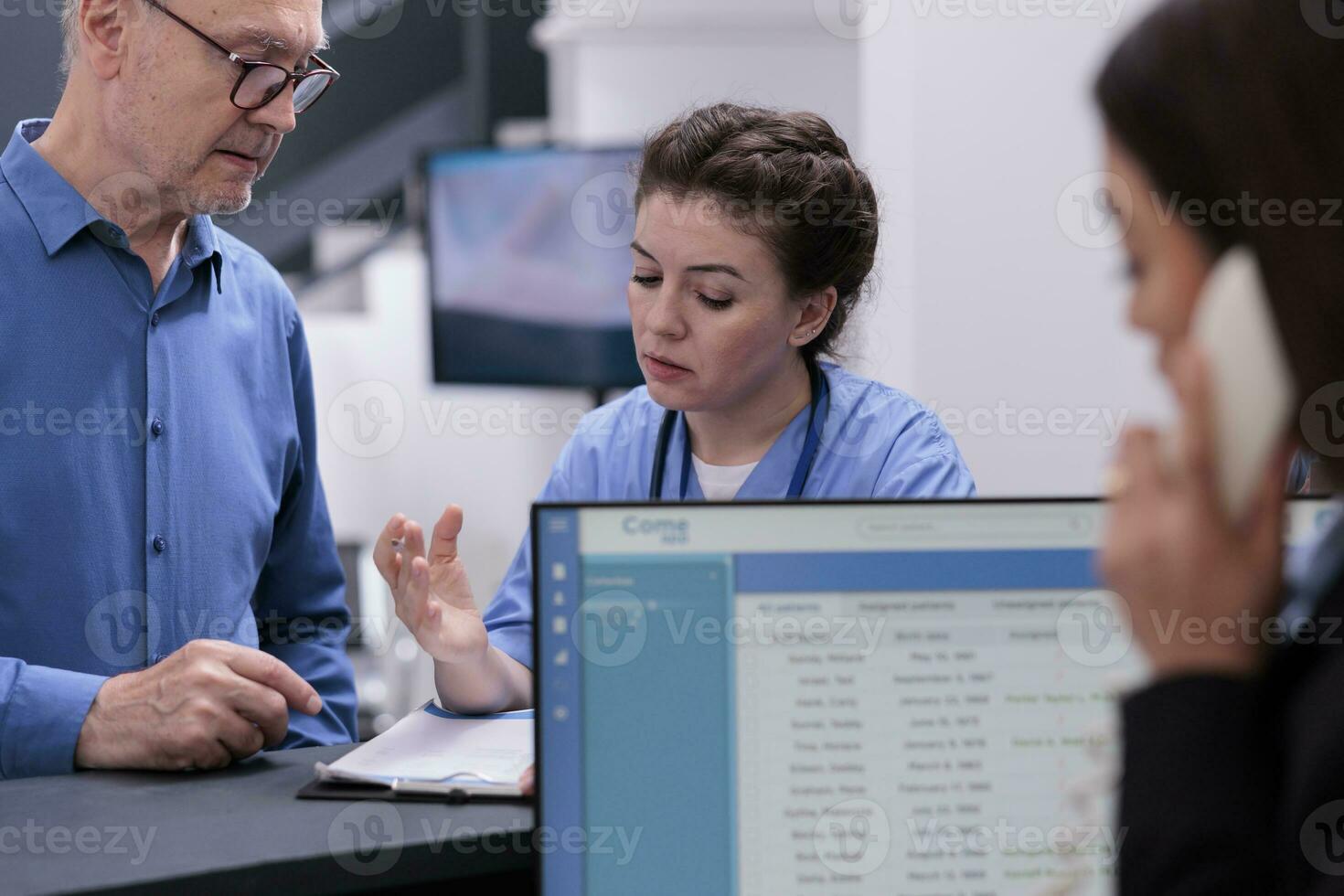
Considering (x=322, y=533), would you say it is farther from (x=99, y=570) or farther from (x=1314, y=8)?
(x=1314, y=8)

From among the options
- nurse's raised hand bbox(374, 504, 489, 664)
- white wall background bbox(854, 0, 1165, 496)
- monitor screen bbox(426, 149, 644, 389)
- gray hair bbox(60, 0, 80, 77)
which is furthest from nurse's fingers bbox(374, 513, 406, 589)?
monitor screen bbox(426, 149, 644, 389)

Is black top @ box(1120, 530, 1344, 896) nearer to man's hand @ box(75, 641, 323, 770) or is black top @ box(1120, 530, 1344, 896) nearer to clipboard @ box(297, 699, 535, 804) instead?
clipboard @ box(297, 699, 535, 804)

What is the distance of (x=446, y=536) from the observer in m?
1.22

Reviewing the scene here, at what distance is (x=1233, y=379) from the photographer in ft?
2.03

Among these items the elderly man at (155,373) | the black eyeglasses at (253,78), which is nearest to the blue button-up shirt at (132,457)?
the elderly man at (155,373)

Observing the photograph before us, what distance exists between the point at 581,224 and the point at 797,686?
3.08 m

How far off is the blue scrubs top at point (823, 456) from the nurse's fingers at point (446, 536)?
237 mm

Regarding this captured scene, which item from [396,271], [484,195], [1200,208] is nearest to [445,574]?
[1200,208]

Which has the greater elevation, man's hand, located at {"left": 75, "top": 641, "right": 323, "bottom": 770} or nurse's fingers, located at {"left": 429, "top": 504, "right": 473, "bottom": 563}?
nurse's fingers, located at {"left": 429, "top": 504, "right": 473, "bottom": 563}

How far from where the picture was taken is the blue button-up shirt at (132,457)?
1.48 metres

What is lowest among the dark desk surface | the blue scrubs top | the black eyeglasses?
the dark desk surface

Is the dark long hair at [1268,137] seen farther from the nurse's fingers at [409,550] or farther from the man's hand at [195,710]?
the man's hand at [195,710]

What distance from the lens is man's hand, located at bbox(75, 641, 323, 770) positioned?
44.8 inches

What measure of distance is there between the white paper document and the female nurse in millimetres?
306
